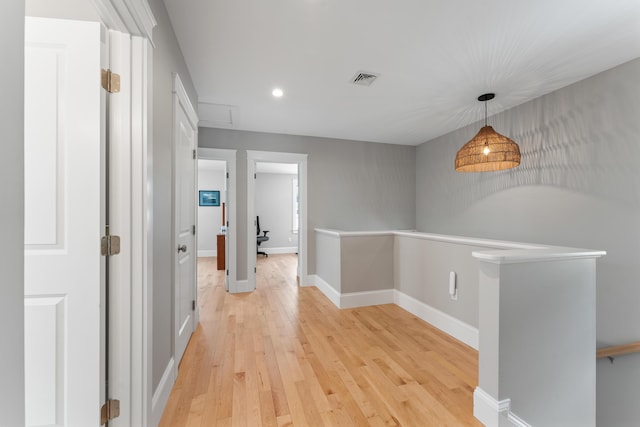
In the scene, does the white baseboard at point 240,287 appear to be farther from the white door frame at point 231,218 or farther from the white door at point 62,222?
the white door at point 62,222

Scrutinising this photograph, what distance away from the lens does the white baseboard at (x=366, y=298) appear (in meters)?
3.18

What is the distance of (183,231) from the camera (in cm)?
221

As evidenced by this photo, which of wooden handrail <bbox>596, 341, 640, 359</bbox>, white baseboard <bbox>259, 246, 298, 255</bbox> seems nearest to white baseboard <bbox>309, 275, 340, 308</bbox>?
wooden handrail <bbox>596, 341, 640, 359</bbox>

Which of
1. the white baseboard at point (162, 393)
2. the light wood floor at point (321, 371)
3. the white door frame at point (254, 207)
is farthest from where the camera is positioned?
the white door frame at point (254, 207)

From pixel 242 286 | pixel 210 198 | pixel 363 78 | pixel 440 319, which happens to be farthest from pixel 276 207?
pixel 440 319

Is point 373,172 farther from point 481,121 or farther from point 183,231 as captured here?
point 183,231

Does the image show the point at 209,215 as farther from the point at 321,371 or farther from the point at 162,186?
the point at 321,371

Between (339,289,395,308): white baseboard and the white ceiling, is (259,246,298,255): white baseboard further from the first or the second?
the white ceiling

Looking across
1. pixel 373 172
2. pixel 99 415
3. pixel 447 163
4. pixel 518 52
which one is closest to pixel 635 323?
pixel 518 52

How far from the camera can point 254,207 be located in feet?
12.9

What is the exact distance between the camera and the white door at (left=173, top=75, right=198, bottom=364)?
194 centimetres

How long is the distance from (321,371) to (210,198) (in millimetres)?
6058

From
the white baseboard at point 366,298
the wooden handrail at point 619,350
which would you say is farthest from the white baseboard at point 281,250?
the wooden handrail at point 619,350

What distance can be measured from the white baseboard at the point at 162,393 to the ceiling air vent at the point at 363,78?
275 centimetres
